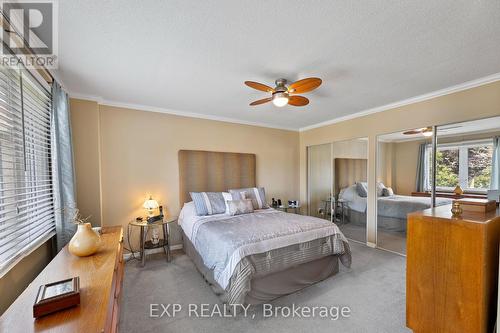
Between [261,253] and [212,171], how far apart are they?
7.31 feet

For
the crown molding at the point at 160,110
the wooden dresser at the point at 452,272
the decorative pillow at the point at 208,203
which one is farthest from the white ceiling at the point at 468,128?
the decorative pillow at the point at 208,203

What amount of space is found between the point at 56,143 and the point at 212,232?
1951 millimetres

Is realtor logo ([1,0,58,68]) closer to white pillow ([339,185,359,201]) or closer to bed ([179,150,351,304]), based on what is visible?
bed ([179,150,351,304])

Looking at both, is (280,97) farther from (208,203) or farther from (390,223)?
(390,223)

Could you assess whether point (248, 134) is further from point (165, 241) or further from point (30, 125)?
point (30, 125)

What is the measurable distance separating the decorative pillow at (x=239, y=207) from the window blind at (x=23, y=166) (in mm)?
2100

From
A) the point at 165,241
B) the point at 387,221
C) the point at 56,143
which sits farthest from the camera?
the point at 387,221

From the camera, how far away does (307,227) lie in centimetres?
253

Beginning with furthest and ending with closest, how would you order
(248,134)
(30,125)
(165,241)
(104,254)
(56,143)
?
1. (248,134)
2. (165,241)
3. (56,143)
4. (30,125)
5. (104,254)

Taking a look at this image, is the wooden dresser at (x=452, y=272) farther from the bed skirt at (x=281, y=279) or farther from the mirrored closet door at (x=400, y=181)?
the mirrored closet door at (x=400, y=181)

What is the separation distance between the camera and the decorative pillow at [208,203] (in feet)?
10.8

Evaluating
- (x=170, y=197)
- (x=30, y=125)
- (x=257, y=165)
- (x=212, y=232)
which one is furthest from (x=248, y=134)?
(x=30, y=125)

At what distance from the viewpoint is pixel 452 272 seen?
4.83 ft

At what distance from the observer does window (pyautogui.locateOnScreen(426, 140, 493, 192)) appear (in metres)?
2.64
